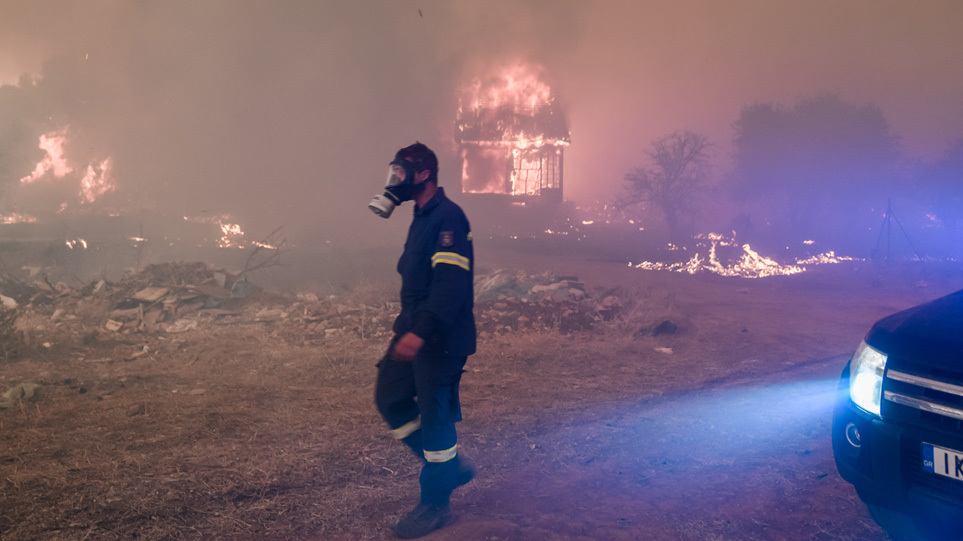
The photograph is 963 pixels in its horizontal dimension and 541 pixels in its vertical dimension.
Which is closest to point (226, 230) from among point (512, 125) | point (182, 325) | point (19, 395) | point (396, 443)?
point (512, 125)

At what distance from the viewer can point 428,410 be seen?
3.00 metres

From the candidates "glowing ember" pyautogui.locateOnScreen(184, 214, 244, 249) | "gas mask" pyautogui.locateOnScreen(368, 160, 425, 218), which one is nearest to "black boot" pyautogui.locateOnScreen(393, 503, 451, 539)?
"gas mask" pyautogui.locateOnScreen(368, 160, 425, 218)

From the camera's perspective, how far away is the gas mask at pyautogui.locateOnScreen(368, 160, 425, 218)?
313 cm

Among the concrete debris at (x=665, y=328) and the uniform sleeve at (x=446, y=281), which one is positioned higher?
the uniform sleeve at (x=446, y=281)

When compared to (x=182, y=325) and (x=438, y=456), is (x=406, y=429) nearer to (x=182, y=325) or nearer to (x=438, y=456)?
(x=438, y=456)

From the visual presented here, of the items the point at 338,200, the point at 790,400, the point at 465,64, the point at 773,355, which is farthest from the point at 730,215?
the point at 790,400

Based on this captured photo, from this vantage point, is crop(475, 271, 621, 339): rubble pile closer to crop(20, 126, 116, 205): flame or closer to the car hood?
the car hood

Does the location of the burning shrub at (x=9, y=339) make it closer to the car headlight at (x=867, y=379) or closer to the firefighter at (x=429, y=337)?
the firefighter at (x=429, y=337)

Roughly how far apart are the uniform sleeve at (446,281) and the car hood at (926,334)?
6.67 ft

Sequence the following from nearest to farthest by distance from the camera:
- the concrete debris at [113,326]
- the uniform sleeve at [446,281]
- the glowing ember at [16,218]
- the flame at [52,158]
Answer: the uniform sleeve at [446,281]
the concrete debris at [113,326]
the glowing ember at [16,218]
the flame at [52,158]

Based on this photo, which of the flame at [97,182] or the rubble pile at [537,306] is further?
the flame at [97,182]

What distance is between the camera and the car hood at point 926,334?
2420 millimetres

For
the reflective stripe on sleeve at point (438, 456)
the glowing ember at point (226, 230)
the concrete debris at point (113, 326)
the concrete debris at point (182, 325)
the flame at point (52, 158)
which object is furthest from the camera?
the flame at point (52, 158)

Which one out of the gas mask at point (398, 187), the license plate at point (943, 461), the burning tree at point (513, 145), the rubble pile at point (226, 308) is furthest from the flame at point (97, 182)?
the license plate at point (943, 461)
